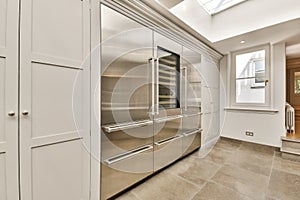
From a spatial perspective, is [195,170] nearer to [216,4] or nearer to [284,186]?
[284,186]

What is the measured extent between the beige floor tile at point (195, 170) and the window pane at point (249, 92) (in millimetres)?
1995

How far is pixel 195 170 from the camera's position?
2.36 meters

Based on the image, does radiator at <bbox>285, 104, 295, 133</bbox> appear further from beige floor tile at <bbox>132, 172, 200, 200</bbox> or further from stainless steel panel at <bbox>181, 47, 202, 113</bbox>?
beige floor tile at <bbox>132, 172, 200, 200</bbox>

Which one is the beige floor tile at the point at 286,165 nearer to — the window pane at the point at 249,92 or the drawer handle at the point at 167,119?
the window pane at the point at 249,92

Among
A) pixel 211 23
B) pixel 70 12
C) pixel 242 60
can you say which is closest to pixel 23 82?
pixel 70 12

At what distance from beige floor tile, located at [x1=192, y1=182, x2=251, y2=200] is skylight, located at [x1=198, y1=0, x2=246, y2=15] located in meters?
2.94

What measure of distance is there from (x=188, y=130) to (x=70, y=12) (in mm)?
2453

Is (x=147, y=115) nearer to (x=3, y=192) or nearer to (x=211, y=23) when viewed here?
(x=3, y=192)

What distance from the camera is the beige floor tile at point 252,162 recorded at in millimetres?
2407

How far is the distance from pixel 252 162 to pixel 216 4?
2906mm

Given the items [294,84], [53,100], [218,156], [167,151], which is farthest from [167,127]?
[294,84]

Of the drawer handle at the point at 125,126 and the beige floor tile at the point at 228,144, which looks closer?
the drawer handle at the point at 125,126

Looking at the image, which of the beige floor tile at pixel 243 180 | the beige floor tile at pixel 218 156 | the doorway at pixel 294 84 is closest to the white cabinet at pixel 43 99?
the beige floor tile at pixel 243 180

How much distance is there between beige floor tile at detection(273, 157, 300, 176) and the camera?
Answer: 2.37 m
